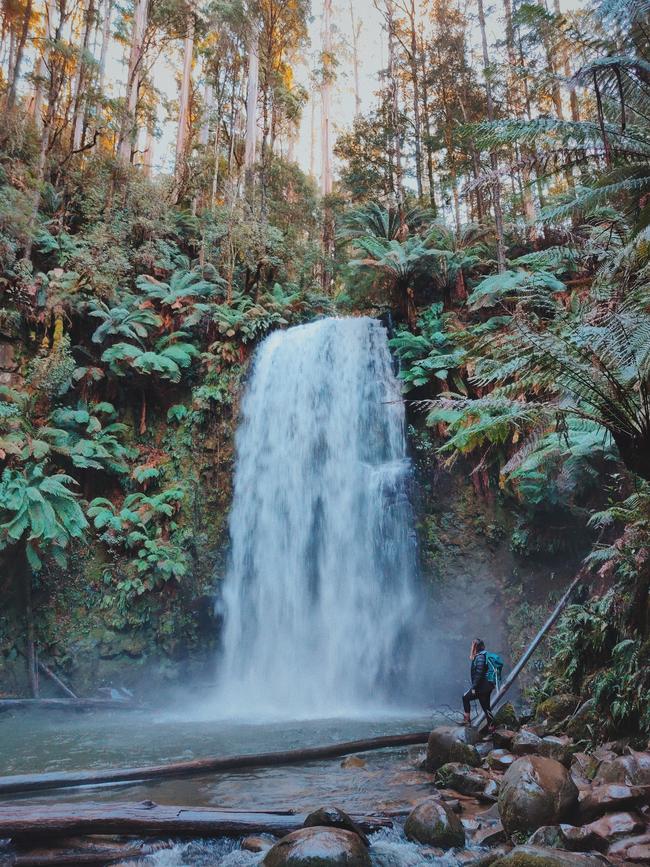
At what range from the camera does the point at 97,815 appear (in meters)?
3.44

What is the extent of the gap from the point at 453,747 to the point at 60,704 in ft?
24.5

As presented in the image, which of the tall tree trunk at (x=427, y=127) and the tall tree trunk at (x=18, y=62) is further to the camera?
the tall tree trunk at (x=427, y=127)

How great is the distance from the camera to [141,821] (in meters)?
3.50

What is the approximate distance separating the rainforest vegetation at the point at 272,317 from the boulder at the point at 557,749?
412 millimetres

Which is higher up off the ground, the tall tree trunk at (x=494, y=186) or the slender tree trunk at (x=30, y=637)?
the tall tree trunk at (x=494, y=186)

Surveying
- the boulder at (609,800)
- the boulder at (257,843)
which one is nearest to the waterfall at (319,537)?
the boulder at (257,843)

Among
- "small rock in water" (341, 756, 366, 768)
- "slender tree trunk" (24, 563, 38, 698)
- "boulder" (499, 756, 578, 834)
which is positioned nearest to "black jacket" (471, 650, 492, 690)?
"small rock in water" (341, 756, 366, 768)

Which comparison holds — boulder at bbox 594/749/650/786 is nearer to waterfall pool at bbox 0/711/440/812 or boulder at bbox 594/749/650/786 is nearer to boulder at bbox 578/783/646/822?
boulder at bbox 578/783/646/822

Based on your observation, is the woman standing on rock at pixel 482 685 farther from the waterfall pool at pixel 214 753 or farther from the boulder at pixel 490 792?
the boulder at pixel 490 792

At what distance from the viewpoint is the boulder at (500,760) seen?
483 centimetres

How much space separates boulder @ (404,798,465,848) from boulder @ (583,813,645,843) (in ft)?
2.80

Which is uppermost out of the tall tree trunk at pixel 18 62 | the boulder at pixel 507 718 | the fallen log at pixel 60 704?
the tall tree trunk at pixel 18 62

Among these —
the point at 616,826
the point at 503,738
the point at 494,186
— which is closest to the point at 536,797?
the point at 616,826

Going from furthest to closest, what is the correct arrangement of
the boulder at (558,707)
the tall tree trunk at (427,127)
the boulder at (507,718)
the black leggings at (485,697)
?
the tall tree trunk at (427,127) → the boulder at (507,718) → the black leggings at (485,697) → the boulder at (558,707)
